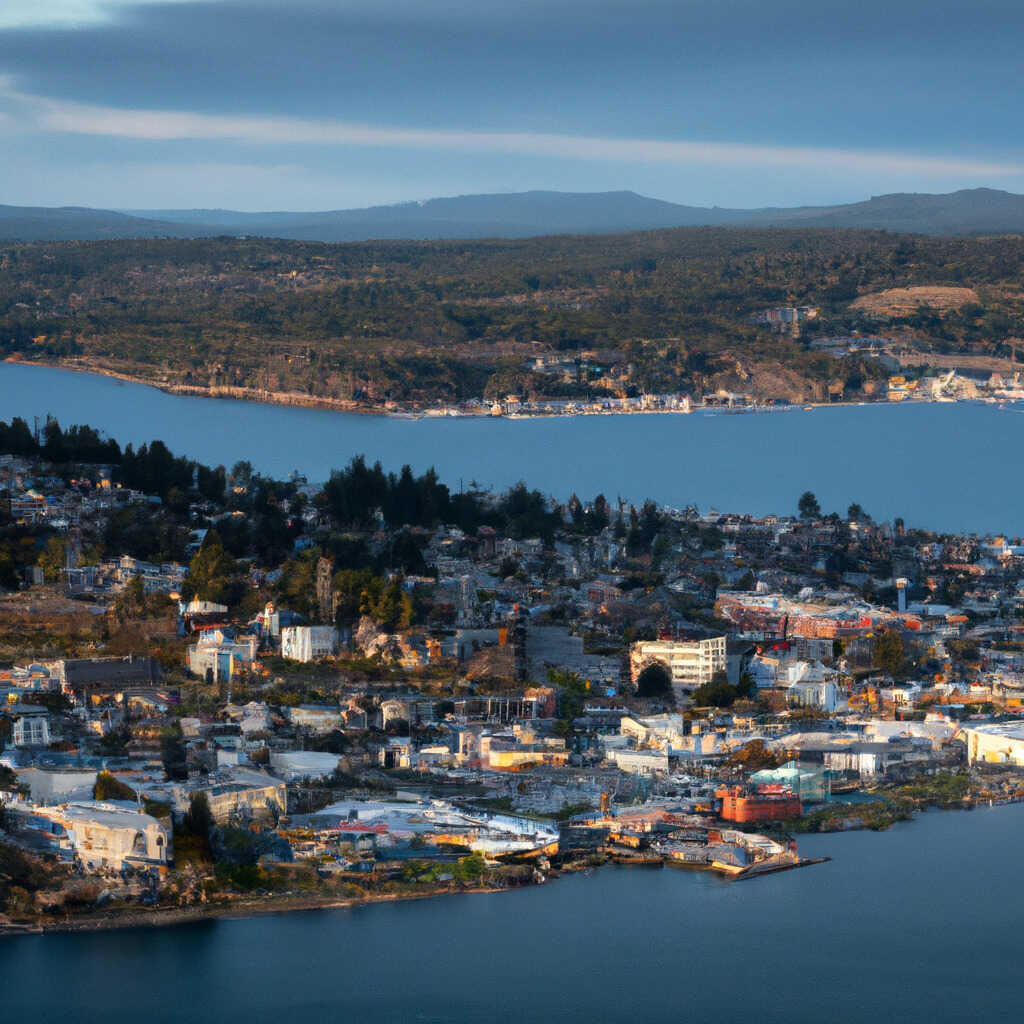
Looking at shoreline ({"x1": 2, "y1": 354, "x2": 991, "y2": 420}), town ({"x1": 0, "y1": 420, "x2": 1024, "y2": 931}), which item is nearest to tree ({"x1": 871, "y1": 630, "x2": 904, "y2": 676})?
town ({"x1": 0, "y1": 420, "x2": 1024, "y2": 931})

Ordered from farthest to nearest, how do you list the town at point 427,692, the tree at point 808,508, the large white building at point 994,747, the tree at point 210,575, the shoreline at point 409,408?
the shoreline at point 409,408 < the tree at point 808,508 < the tree at point 210,575 < the large white building at point 994,747 < the town at point 427,692

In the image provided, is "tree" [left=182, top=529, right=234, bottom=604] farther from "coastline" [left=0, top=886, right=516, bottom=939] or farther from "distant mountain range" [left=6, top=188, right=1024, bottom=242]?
"distant mountain range" [left=6, top=188, right=1024, bottom=242]

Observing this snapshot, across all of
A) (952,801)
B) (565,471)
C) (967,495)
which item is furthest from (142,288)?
(952,801)

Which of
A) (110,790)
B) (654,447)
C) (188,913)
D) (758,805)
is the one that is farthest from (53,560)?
(654,447)

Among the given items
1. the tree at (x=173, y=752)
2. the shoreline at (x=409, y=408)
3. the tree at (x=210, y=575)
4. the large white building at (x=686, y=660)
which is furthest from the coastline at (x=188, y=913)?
the shoreline at (x=409, y=408)

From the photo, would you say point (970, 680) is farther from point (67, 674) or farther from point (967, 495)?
point (967, 495)

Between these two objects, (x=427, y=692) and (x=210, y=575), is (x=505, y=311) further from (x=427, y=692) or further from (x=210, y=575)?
(x=427, y=692)

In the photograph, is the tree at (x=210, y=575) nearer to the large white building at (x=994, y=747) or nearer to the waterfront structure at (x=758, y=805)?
the waterfront structure at (x=758, y=805)
